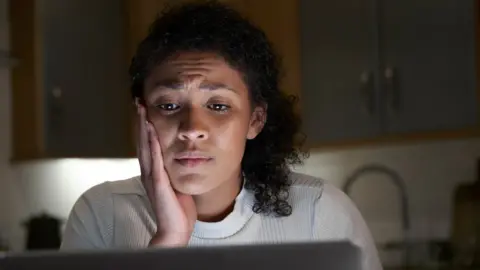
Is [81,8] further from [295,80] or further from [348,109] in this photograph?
[348,109]

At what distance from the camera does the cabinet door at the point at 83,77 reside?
46.5 inches

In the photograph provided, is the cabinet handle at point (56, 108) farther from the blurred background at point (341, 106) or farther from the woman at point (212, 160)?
the woman at point (212, 160)

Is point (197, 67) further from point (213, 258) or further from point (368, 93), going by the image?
point (368, 93)

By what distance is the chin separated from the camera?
709 millimetres

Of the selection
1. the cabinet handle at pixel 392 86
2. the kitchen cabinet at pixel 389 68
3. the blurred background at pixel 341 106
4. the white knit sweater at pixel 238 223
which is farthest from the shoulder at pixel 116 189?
the cabinet handle at pixel 392 86

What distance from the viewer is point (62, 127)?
122 centimetres

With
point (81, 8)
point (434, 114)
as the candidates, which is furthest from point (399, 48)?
point (81, 8)

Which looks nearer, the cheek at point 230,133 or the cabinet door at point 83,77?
the cheek at point 230,133

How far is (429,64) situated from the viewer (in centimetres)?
133

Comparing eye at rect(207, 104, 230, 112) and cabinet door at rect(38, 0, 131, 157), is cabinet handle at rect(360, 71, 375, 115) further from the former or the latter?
eye at rect(207, 104, 230, 112)

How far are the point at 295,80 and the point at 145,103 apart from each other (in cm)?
49

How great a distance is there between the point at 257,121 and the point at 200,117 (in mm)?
74

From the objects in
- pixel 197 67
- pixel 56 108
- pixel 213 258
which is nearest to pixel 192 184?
pixel 197 67

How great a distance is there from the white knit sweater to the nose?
7 centimetres
